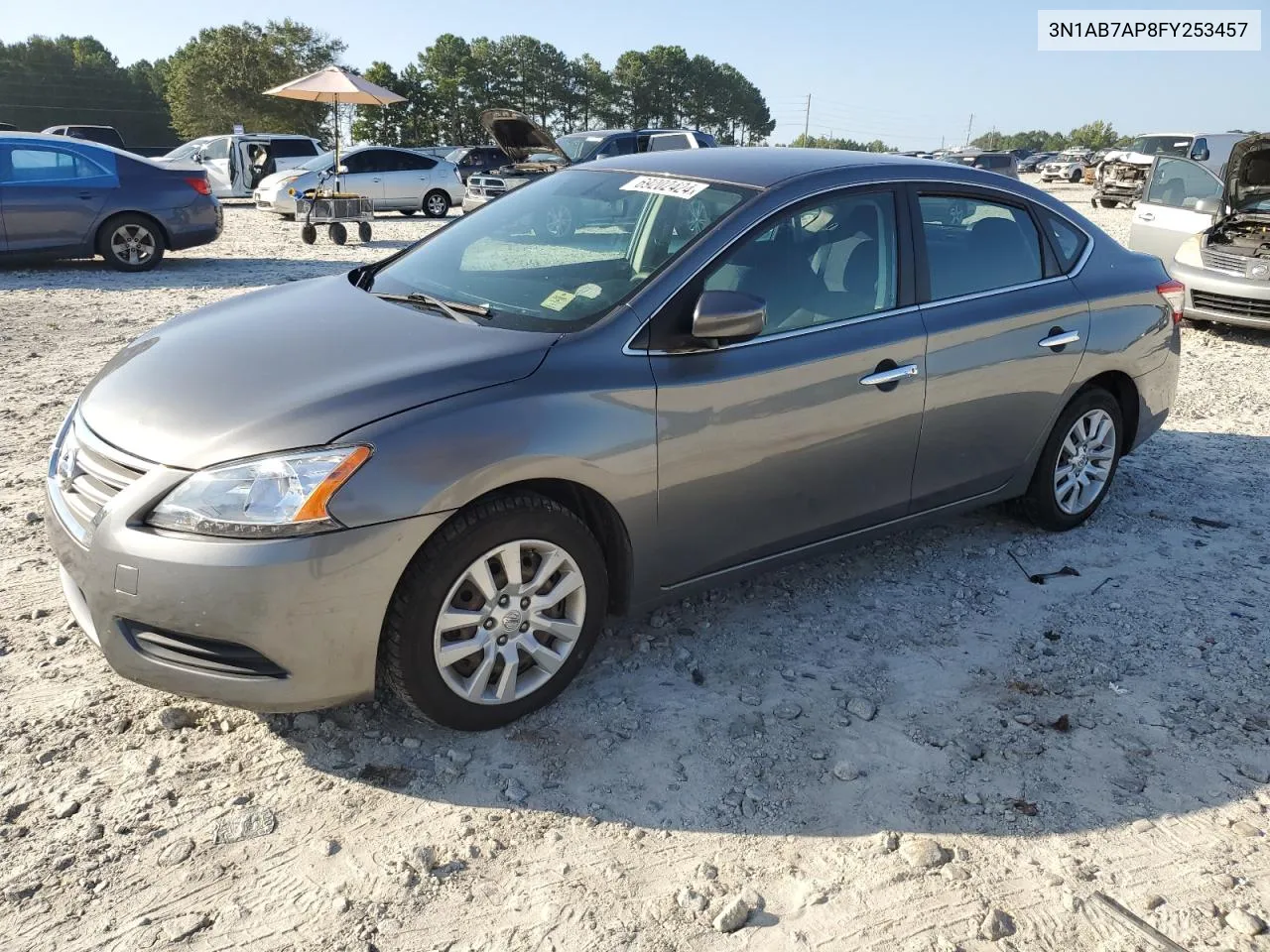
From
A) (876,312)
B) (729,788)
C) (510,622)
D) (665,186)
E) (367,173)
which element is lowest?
(729,788)

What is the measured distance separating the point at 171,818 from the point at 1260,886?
2853 millimetres

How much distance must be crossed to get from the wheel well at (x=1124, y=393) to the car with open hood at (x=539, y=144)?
1180 cm

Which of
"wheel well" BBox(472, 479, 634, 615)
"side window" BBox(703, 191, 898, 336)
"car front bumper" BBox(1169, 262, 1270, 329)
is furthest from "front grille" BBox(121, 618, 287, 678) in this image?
"car front bumper" BBox(1169, 262, 1270, 329)

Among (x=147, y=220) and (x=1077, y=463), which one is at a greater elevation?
(x=147, y=220)

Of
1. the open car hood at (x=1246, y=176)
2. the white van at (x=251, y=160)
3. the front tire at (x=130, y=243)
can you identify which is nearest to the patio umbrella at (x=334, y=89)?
the front tire at (x=130, y=243)

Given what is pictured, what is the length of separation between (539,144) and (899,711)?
51.2ft

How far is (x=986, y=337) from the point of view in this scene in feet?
13.2

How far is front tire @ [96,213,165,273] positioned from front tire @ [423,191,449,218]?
9.27 metres

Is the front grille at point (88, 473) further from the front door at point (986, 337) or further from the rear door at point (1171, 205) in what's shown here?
the rear door at point (1171, 205)

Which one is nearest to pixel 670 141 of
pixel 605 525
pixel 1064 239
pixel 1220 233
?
pixel 1220 233

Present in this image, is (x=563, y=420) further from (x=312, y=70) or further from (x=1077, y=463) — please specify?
(x=312, y=70)

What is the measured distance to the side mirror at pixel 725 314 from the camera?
314 cm

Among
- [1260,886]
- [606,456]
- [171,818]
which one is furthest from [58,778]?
[1260,886]

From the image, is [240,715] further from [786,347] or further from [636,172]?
[636,172]
